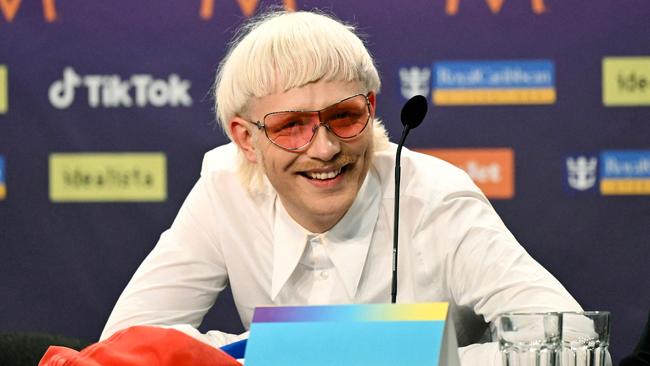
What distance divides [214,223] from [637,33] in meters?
1.65

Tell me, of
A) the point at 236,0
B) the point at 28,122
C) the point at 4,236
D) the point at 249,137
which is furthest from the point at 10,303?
the point at 249,137

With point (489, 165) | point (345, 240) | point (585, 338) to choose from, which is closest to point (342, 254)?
point (345, 240)

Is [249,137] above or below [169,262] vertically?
above

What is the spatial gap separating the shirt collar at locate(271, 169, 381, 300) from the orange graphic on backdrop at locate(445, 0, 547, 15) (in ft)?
4.22

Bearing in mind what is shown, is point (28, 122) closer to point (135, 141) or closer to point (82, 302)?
point (135, 141)

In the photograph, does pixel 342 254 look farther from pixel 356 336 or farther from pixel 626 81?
pixel 626 81

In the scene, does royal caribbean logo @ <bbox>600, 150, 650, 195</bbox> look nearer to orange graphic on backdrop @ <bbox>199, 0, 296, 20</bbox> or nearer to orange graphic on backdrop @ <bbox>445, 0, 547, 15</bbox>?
orange graphic on backdrop @ <bbox>445, 0, 547, 15</bbox>

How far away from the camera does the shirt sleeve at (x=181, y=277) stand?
223cm

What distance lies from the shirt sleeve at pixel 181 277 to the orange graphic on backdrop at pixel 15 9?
1.34 m

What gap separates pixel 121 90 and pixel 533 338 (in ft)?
8.01

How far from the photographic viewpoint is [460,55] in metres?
3.38

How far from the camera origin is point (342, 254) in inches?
87.4

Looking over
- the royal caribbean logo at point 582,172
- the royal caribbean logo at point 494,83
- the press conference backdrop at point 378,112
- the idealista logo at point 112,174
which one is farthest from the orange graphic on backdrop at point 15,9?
the royal caribbean logo at point 582,172

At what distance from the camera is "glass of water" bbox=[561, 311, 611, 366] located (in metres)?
1.24
